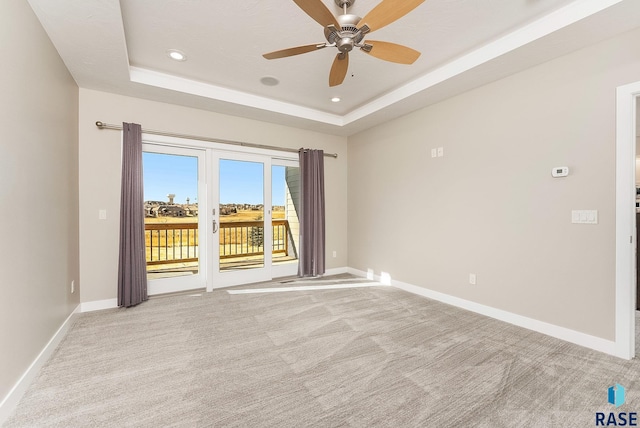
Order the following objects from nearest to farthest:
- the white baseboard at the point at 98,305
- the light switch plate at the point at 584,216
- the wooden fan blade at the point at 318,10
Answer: the wooden fan blade at the point at 318,10, the light switch plate at the point at 584,216, the white baseboard at the point at 98,305

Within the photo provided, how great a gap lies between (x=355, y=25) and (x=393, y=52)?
18.2 inches

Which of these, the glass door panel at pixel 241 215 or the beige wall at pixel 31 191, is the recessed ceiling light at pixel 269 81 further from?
the beige wall at pixel 31 191

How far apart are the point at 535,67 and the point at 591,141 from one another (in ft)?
3.10

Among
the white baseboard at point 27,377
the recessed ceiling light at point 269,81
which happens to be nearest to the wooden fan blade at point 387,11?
the recessed ceiling light at point 269,81

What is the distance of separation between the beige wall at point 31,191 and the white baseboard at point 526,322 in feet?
13.4

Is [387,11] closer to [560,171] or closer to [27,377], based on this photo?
[560,171]

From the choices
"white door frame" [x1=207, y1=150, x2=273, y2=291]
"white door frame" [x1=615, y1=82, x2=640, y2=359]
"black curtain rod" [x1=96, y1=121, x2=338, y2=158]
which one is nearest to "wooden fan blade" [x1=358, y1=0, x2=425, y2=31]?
"white door frame" [x1=615, y1=82, x2=640, y2=359]

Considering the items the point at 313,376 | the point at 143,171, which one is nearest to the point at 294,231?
the point at 143,171

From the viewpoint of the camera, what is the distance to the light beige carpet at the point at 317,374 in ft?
5.43

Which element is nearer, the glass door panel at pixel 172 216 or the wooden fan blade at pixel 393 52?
the wooden fan blade at pixel 393 52

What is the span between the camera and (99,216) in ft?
11.4

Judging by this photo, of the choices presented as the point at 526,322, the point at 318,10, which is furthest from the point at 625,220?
the point at 318,10

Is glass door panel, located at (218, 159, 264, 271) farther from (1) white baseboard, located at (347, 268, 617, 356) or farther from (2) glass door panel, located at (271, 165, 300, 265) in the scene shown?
(1) white baseboard, located at (347, 268, 617, 356)

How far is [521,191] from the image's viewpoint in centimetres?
294
